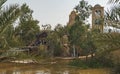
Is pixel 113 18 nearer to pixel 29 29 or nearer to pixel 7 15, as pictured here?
pixel 7 15

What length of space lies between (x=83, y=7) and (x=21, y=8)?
1074 inches

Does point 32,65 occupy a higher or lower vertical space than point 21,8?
lower

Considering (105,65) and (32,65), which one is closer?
(105,65)

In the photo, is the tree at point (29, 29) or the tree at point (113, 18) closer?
the tree at point (113, 18)

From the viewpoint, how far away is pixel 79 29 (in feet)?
107

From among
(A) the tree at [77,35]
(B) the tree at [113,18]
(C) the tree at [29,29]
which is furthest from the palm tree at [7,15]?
(C) the tree at [29,29]

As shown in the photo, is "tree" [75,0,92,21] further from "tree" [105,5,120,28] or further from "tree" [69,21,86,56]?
"tree" [105,5,120,28]

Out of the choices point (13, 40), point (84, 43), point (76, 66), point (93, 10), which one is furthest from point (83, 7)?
point (13, 40)

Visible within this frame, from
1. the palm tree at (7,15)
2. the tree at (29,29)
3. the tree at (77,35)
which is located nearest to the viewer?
the palm tree at (7,15)

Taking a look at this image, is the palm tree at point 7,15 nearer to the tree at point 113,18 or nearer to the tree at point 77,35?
the tree at point 113,18

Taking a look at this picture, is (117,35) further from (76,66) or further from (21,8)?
(76,66)

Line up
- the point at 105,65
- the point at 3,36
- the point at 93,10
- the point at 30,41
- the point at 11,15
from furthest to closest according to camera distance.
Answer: the point at 93,10 < the point at 30,41 < the point at 105,65 < the point at 3,36 < the point at 11,15

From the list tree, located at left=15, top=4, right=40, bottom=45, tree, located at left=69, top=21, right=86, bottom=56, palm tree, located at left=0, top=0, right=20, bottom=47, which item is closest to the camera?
palm tree, located at left=0, top=0, right=20, bottom=47

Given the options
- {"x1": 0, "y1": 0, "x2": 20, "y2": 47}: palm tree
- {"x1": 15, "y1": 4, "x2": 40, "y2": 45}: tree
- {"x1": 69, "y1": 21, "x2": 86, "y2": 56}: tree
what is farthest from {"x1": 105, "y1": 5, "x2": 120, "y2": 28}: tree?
{"x1": 15, "y1": 4, "x2": 40, "y2": 45}: tree
